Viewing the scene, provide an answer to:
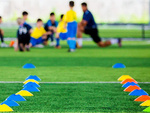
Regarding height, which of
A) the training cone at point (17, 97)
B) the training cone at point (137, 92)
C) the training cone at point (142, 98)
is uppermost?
the training cone at point (17, 97)

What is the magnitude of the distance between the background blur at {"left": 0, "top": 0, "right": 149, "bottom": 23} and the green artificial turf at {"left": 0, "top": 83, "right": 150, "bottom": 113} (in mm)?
74678

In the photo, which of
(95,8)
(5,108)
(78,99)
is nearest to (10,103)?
(5,108)

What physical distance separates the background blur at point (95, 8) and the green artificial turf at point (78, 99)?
74.7m

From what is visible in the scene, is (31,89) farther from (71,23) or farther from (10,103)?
(71,23)

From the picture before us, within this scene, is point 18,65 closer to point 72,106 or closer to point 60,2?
point 72,106

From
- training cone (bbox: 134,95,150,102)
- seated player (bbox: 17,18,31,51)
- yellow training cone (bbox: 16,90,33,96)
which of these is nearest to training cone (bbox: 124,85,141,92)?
training cone (bbox: 134,95,150,102)

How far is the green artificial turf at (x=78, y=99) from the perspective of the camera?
254 inches

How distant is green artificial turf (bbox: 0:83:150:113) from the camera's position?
21.2 feet

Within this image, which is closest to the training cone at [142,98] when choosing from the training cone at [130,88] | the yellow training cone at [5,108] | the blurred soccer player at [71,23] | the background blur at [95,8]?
the training cone at [130,88]

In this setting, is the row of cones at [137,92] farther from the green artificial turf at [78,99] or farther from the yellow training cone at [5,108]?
the yellow training cone at [5,108]

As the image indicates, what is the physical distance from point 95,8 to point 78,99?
3497 inches

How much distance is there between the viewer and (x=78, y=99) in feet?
23.8

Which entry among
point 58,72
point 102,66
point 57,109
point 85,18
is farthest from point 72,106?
point 85,18

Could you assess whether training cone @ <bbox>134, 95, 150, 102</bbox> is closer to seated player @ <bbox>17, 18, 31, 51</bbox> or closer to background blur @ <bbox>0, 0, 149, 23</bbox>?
seated player @ <bbox>17, 18, 31, 51</bbox>
